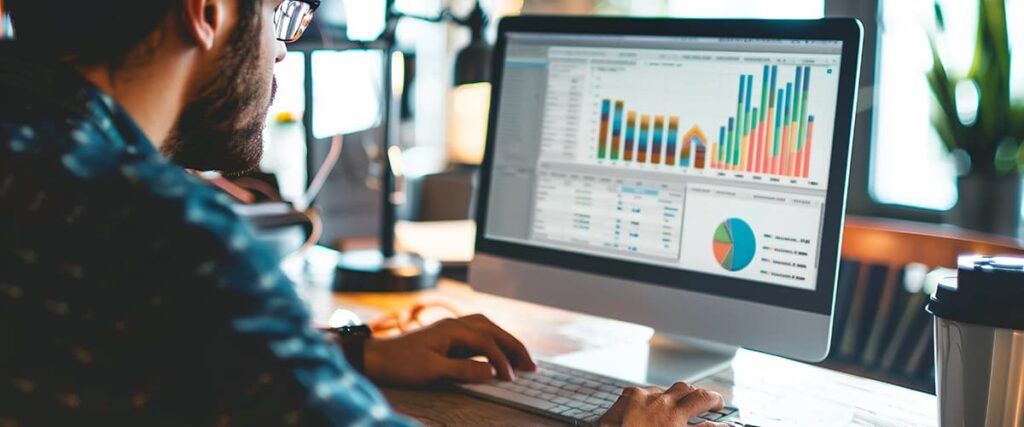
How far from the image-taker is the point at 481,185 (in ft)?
4.50

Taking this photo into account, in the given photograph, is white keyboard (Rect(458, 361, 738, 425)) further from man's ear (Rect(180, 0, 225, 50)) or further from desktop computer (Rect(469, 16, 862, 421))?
man's ear (Rect(180, 0, 225, 50))

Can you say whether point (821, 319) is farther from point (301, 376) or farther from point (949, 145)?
point (949, 145)

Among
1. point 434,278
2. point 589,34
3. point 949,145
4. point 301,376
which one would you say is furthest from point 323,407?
point 949,145

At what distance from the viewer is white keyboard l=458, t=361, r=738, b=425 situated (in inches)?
40.6

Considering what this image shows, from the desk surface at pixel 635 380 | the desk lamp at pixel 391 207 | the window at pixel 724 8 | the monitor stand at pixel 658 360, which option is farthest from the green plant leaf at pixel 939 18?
the monitor stand at pixel 658 360

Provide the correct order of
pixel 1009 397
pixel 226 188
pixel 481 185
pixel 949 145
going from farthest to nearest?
pixel 949 145 < pixel 226 188 < pixel 481 185 < pixel 1009 397

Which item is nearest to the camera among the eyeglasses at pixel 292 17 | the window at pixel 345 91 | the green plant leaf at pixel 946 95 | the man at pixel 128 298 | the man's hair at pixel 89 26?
the man at pixel 128 298

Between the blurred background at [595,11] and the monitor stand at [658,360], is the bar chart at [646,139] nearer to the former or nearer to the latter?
the monitor stand at [658,360]

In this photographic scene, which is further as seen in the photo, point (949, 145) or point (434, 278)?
point (949, 145)

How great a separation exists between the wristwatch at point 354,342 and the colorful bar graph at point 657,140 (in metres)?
0.42

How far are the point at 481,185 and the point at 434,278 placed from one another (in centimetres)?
42

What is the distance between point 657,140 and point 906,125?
2358mm

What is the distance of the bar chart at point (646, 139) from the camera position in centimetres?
118

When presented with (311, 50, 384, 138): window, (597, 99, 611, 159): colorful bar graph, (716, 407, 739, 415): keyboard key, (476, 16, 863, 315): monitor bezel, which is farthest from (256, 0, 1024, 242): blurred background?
(716, 407, 739, 415): keyboard key
